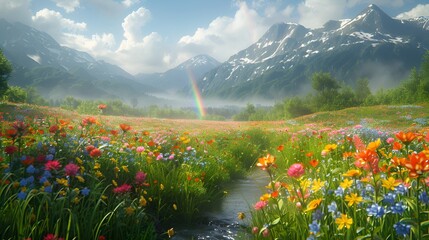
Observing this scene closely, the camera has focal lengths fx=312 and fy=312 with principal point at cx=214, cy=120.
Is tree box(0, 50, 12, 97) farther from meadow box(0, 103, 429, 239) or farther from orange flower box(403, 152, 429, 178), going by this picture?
orange flower box(403, 152, 429, 178)

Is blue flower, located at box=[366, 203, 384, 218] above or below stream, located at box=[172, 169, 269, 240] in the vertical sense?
above

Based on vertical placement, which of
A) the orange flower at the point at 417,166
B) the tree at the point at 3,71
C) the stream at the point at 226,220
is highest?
the tree at the point at 3,71

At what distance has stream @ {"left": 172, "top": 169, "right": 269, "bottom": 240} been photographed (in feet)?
15.9

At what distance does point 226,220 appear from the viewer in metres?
5.56

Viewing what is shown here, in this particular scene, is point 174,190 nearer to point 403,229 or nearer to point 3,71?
point 403,229

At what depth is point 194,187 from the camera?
605 cm

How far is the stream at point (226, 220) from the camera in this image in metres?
4.86

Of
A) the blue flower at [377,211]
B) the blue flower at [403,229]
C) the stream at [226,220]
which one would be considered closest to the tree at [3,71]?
the stream at [226,220]

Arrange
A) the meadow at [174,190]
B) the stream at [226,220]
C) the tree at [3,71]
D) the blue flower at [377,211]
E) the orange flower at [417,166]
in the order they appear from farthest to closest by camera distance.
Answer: the tree at [3,71]
the stream at [226,220]
the meadow at [174,190]
the blue flower at [377,211]
the orange flower at [417,166]

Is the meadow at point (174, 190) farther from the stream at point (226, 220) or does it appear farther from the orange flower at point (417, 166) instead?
the stream at point (226, 220)

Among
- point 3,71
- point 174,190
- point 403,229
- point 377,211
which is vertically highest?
point 3,71

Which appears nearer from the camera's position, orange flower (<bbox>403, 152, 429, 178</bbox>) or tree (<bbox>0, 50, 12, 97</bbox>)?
orange flower (<bbox>403, 152, 429, 178</bbox>)

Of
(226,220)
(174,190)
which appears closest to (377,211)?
(226,220)

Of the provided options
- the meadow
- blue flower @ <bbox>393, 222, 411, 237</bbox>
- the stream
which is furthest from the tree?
blue flower @ <bbox>393, 222, 411, 237</bbox>
